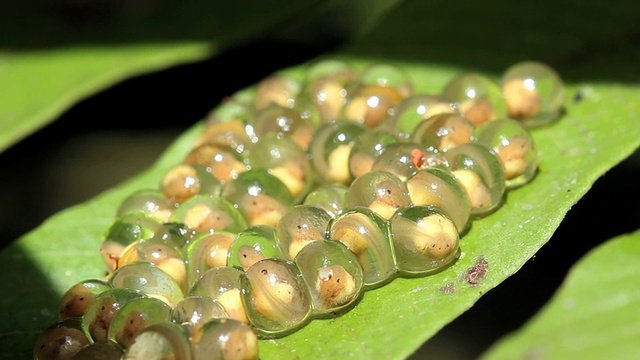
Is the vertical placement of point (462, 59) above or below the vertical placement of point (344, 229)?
below

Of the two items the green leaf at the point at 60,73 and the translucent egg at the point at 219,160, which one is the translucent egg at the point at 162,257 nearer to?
the translucent egg at the point at 219,160

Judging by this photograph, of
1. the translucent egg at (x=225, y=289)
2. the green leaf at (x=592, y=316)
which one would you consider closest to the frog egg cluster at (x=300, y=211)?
the translucent egg at (x=225, y=289)

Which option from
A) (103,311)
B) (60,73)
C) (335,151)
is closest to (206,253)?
(103,311)

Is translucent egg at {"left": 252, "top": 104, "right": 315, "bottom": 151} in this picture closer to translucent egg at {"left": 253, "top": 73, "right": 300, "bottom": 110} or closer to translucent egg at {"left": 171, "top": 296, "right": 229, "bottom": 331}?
translucent egg at {"left": 253, "top": 73, "right": 300, "bottom": 110}

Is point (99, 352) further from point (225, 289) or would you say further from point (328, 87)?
point (328, 87)

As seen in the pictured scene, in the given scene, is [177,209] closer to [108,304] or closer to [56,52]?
[108,304]

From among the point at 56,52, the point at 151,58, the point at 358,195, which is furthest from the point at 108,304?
the point at 56,52
